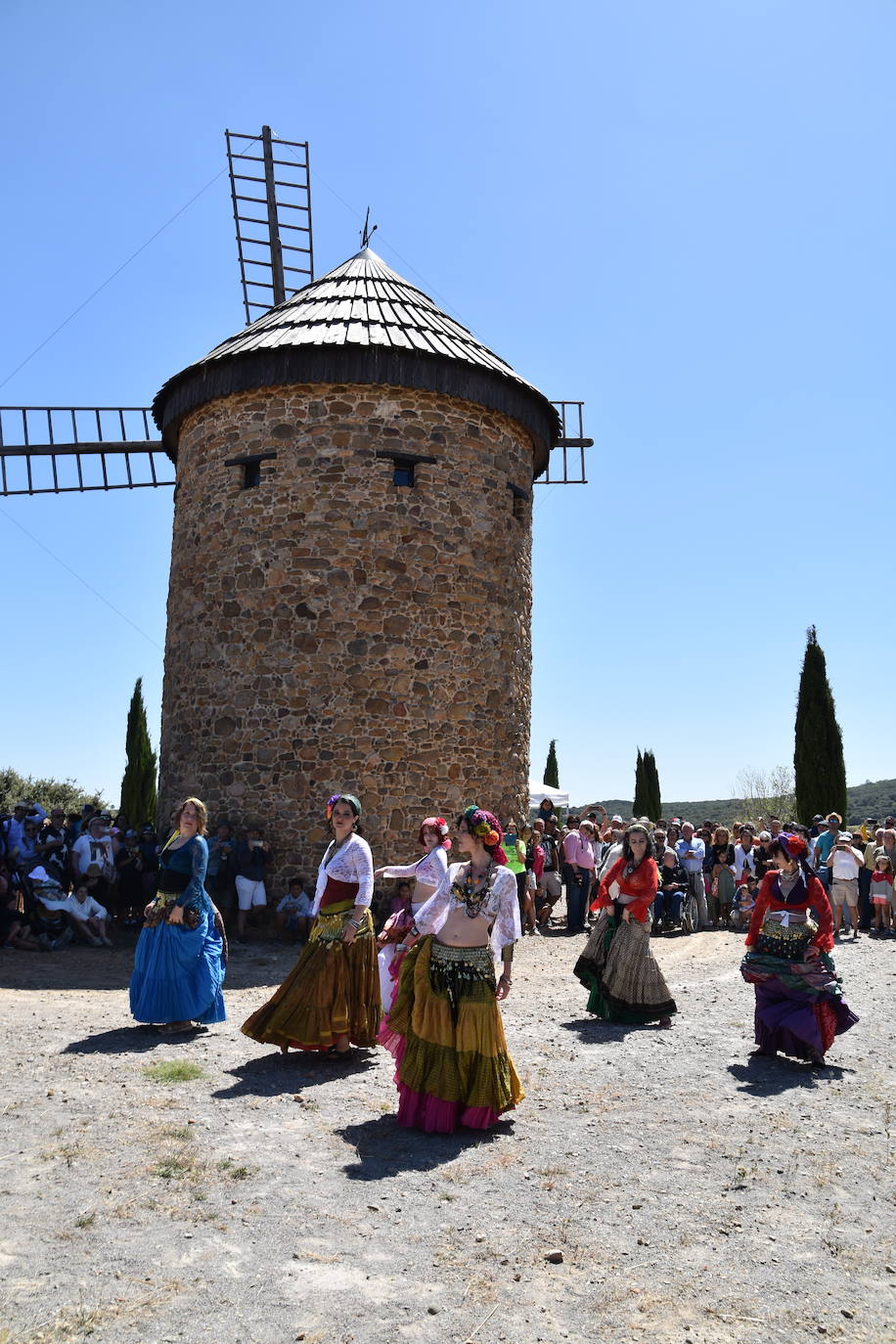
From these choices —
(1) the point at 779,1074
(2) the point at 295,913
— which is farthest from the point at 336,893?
(2) the point at 295,913

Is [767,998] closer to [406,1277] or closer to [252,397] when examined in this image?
[406,1277]

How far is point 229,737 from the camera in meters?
12.5

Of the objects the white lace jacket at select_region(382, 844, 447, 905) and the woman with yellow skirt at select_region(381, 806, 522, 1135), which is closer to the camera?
the woman with yellow skirt at select_region(381, 806, 522, 1135)

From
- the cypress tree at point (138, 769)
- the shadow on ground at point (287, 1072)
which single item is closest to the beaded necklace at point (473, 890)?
the shadow on ground at point (287, 1072)

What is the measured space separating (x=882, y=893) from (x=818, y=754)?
1094 centimetres

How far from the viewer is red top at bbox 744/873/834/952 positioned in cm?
701

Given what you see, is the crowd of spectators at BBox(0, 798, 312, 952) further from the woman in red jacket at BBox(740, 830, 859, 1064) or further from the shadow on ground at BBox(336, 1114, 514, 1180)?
the shadow on ground at BBox(336, 1114, 514, 1180)

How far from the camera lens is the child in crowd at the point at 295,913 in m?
11.8

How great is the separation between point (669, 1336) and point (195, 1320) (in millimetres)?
1527

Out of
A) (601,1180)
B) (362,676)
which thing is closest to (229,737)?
(362,676)

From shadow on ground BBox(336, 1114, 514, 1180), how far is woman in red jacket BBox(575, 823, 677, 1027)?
2.83 m

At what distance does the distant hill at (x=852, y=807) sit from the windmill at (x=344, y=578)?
134 ft

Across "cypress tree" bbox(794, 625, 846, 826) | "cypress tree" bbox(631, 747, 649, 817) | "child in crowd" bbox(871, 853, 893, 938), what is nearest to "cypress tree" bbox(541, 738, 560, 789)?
"cypress tree" bbox(631, 747, 649, 817)

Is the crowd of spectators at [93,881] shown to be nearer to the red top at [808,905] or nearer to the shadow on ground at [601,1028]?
the shadow on ground at [601,1028]
